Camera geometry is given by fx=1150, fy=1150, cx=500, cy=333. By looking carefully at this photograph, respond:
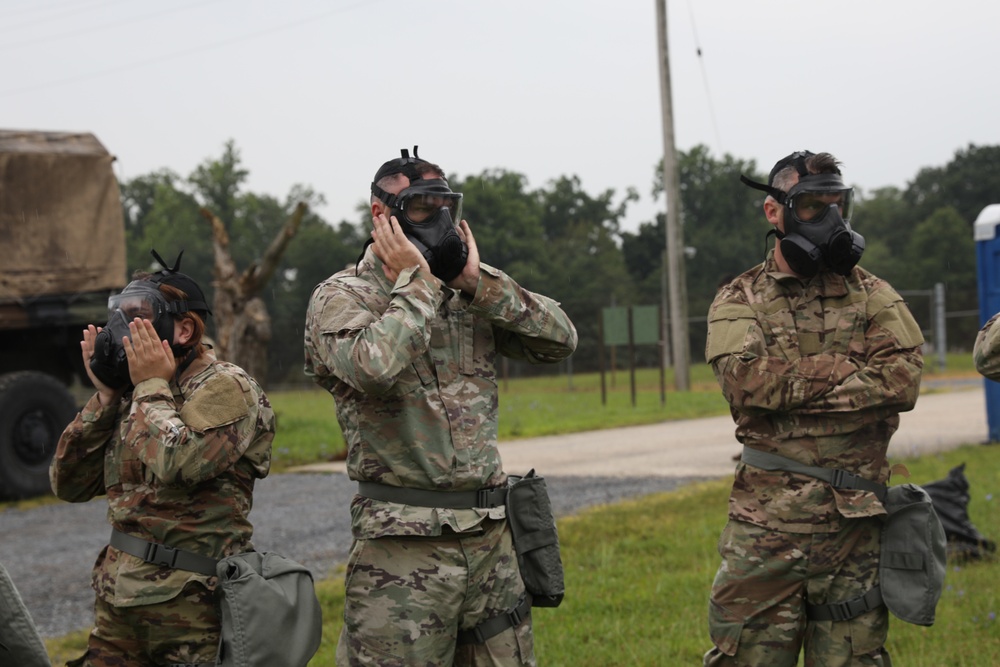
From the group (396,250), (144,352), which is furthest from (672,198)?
(144,352)

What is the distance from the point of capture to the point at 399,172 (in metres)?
3.60

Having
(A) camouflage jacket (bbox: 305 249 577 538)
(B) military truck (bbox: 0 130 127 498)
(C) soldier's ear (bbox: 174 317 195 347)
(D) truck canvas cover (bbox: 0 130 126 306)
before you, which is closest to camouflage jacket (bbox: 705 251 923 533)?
(A) camouflage jacket (bbox: 305 249 577 538)

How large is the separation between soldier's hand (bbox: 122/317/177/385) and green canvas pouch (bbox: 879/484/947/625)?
2475 millimetres

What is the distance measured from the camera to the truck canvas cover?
11695 millimetres

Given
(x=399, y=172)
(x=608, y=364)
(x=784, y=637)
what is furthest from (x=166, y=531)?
(x=608, y=364)

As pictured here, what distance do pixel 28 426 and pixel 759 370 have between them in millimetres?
9380

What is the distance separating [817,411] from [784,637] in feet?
2.56

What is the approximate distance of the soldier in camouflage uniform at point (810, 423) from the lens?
3.89 metres

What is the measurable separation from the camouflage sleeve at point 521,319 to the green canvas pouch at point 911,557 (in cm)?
126

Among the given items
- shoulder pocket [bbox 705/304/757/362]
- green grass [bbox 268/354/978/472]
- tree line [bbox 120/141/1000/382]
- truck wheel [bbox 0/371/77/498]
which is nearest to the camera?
shoulder pocket [bbox 705/304/757/362]

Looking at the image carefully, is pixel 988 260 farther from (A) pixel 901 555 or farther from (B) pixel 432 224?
(B) pixel 432 224

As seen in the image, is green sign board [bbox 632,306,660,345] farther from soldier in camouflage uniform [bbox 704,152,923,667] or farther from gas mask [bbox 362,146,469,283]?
gas mask [bbox 362,146,469,283]

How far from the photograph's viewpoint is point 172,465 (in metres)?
3.39

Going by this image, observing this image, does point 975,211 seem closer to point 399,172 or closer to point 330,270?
point 330,270
